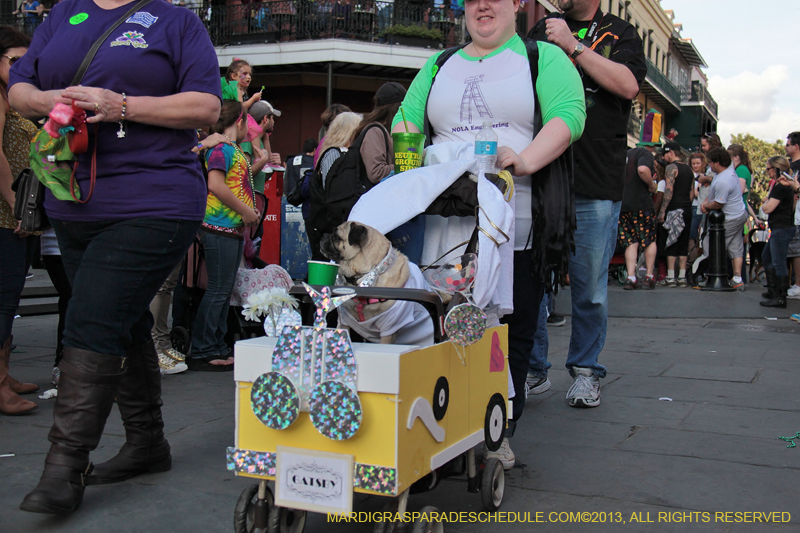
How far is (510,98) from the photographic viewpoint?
2.90 meters

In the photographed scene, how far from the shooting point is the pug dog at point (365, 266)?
2430 mm

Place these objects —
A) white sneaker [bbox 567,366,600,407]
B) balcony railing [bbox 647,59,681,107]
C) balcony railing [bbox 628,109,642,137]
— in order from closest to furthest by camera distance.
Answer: white sneaker [bbox 567,366,600,407]
balcony railing [bbox 628,109,642,137]
balcony railing [bbox 647,59,681,107]

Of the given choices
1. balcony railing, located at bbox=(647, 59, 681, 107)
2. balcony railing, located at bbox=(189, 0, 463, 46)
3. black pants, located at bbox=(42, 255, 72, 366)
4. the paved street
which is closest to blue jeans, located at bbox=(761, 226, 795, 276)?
the paved street

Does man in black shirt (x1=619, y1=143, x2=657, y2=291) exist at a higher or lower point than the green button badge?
lower

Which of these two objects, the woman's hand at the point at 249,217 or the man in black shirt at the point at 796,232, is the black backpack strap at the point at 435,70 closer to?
the woman's hand at the point at 249,217

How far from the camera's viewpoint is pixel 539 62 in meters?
2.93

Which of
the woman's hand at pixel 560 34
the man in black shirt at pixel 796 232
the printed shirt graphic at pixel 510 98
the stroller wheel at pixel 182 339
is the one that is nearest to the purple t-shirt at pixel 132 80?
the printed shirt graphic at pixel 510 98

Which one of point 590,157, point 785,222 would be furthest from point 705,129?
point 590,157

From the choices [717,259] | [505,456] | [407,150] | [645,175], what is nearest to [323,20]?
[645,175]

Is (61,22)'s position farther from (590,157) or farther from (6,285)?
(590,157)

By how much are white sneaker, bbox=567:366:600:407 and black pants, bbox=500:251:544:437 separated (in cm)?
106

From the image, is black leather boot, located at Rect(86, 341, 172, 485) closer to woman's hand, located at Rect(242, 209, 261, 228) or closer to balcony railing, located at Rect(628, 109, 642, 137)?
woman's hand, located at Rect(242, 209, 261, 228)

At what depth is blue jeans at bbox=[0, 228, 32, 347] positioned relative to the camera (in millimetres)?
3840

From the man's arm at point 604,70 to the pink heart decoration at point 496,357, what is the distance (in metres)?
1.65
